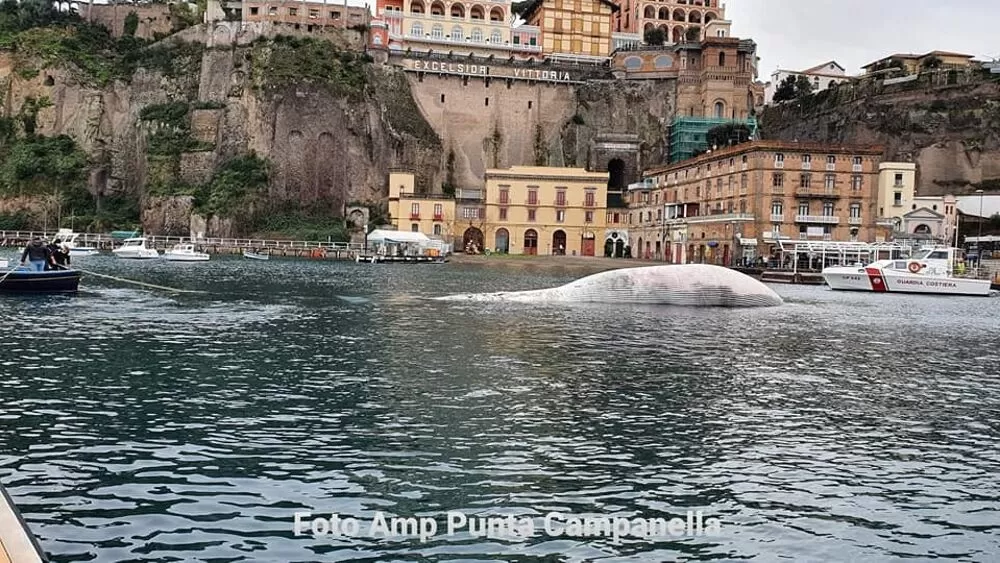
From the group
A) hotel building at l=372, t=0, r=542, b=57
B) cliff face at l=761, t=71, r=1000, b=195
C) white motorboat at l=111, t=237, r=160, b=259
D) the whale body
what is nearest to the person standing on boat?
the whale body

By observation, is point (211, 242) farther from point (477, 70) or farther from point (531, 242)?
point (477, 70)

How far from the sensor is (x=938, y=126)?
104500 millimetres

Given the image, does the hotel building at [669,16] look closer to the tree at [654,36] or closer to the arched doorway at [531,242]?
the tree at [654,36]

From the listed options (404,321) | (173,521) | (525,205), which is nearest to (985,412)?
(173,521)

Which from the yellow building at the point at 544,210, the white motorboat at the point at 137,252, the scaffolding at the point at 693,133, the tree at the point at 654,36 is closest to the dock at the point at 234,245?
the white motorboat at the point at 137,252

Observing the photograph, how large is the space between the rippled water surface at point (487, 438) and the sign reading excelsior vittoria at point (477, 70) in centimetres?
9627

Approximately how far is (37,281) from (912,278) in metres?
58.0

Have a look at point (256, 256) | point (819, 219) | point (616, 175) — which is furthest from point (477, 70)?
point (819, 219)

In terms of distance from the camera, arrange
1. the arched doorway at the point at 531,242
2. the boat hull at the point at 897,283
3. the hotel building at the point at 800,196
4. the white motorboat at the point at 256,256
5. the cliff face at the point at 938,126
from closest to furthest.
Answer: the boat hull at the point at 897,283
the hotel building at the point at 800,196
the white motorboat at the point at 256,256
the cliff face at the point at 938,126
the arched doorway at the point at 531,242

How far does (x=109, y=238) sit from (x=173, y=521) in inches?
4147

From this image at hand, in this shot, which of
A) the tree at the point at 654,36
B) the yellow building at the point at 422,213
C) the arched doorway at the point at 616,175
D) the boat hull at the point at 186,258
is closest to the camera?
the boat hull at the point at 186,258

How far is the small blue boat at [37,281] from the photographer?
1575 inches

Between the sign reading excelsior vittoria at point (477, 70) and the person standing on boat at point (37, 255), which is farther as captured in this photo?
the sign reading excelsior vittoria at point (477, 70)

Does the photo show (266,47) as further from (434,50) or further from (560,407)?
(560,407)
